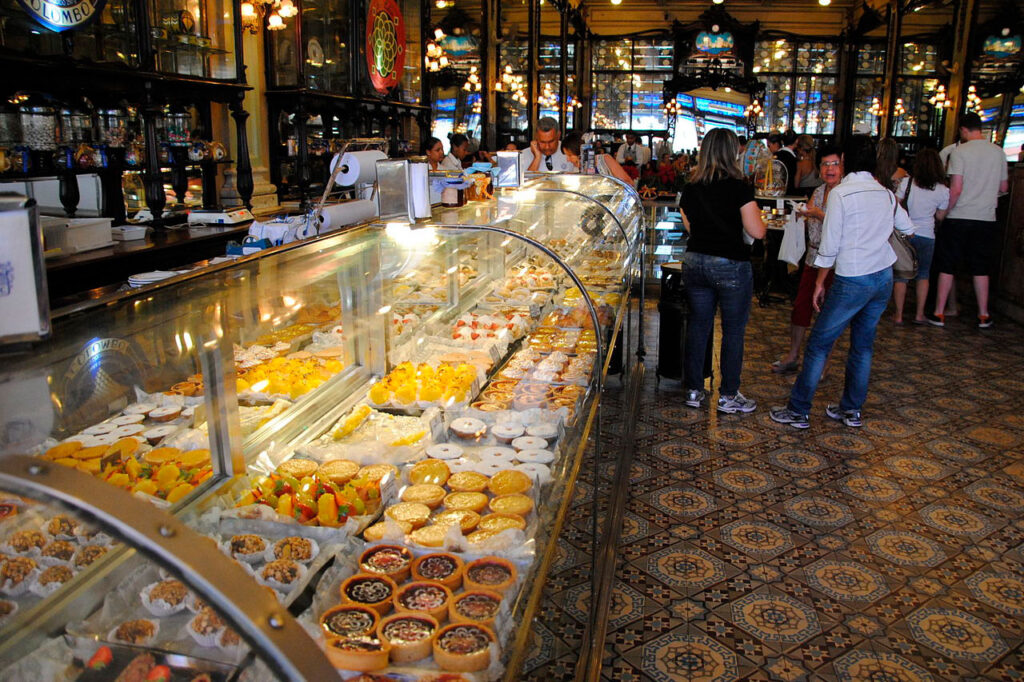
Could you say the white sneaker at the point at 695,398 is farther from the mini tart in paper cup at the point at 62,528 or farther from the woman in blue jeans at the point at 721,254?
the mini tart in paper cup at the point at 62,528

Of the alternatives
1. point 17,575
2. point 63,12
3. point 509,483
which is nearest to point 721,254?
point 509,483

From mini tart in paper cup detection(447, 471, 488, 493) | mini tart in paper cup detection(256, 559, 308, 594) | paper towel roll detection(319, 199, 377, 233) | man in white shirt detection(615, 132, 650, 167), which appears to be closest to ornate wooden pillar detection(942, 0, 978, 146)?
man in white shirt detection(615, 132, 650, 167)

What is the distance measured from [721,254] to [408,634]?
3.73 m

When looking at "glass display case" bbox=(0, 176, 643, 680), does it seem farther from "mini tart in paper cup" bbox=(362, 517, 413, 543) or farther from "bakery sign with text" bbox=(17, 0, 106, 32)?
"bakery sign with text" bbox=(17, 0, 106, 32)

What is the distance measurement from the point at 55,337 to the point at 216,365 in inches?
25.1

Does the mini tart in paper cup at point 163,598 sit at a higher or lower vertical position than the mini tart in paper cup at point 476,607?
higher

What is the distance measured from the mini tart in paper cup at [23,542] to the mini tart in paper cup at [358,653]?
63 centimetres

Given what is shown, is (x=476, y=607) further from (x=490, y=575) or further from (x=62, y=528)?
(x=62, y=528)

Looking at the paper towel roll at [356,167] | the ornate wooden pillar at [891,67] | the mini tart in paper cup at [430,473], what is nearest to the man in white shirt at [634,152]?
the ornate wooden pillar at [891,67]

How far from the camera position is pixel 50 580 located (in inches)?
62.8

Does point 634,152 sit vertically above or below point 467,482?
above

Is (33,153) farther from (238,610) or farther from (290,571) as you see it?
(238,610)

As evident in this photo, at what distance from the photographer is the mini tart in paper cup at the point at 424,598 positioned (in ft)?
6.19

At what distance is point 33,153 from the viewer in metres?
5.63
